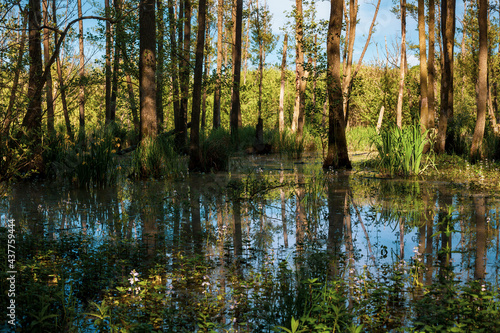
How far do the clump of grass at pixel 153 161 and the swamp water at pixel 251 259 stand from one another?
1770 mm

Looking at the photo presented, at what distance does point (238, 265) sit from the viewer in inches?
152

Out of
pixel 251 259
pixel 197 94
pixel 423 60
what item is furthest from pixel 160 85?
pixel 251 259

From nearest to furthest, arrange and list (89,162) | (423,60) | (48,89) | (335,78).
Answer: (89,162) → (48,89) → (335,78) → (423,60)

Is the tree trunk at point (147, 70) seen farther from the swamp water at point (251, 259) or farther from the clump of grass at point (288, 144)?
the clump of grass at point (288, 144)

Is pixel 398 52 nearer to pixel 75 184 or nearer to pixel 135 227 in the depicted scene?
pixel 75 184

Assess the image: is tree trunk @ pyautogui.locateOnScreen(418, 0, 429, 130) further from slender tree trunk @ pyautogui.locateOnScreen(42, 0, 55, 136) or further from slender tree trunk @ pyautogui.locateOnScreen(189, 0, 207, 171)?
slender tree trunk @ pyautogui.locateOnScreen(42, 0, 55, 136)

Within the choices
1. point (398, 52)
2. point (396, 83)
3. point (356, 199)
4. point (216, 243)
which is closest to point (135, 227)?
point (216, 243)

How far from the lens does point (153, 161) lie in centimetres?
983

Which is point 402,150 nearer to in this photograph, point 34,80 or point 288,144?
point 288,144

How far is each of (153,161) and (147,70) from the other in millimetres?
2303

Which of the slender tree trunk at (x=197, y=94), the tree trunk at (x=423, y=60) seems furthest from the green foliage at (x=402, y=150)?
the slender tree trunk at (x=197, y=94)

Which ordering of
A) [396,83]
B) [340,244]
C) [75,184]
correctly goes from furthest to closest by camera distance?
[396,83] < [75,184] < [340,244]

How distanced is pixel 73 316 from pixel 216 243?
6.56 feet

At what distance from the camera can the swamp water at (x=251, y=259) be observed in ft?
9.16
